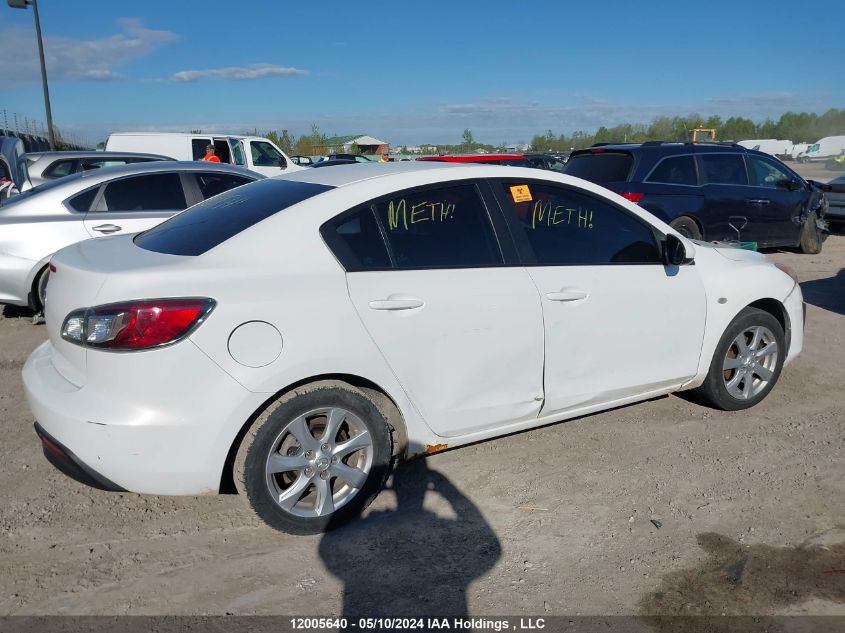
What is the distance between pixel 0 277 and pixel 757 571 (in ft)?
20.8

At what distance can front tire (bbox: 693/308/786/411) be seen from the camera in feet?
14.9

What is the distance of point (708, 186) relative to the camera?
9438 mm

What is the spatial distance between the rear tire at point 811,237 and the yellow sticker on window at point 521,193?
8.55m

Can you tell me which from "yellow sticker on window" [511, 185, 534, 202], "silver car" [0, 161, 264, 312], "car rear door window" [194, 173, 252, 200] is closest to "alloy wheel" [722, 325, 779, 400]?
"yellow sticker on window" [511, 185, 534, 202]

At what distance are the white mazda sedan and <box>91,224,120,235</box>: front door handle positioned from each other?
10.3 ft

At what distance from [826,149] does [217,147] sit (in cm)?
6931

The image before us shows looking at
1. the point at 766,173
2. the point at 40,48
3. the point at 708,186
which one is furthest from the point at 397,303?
the point at 40,48

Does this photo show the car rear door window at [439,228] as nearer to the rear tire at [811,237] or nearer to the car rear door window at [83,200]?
the car rear door window at [83,200]

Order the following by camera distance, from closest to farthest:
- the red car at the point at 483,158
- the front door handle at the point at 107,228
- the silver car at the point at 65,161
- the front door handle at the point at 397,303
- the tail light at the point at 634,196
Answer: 1. the front door handle at the point at 397,303
2. the front door handle at the point at 107,228
3. the tail light at the point at 634,196
4. the silver car at the point at 65,161
5. the red car at the point at 483,158

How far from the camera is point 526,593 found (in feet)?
9.55

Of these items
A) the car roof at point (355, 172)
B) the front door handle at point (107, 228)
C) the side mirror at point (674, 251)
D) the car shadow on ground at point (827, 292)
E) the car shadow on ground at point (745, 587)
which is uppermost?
the car roof at point (355, 172)

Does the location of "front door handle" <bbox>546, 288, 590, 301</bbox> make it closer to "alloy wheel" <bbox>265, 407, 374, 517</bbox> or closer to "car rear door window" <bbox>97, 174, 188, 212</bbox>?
"alloy wheel" <bbox>265, 407, 374, 517</bbox>

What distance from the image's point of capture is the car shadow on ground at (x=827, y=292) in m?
7.80

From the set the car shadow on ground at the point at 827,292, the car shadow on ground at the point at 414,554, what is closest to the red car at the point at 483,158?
the car shadow on ground at the point at 827,292
